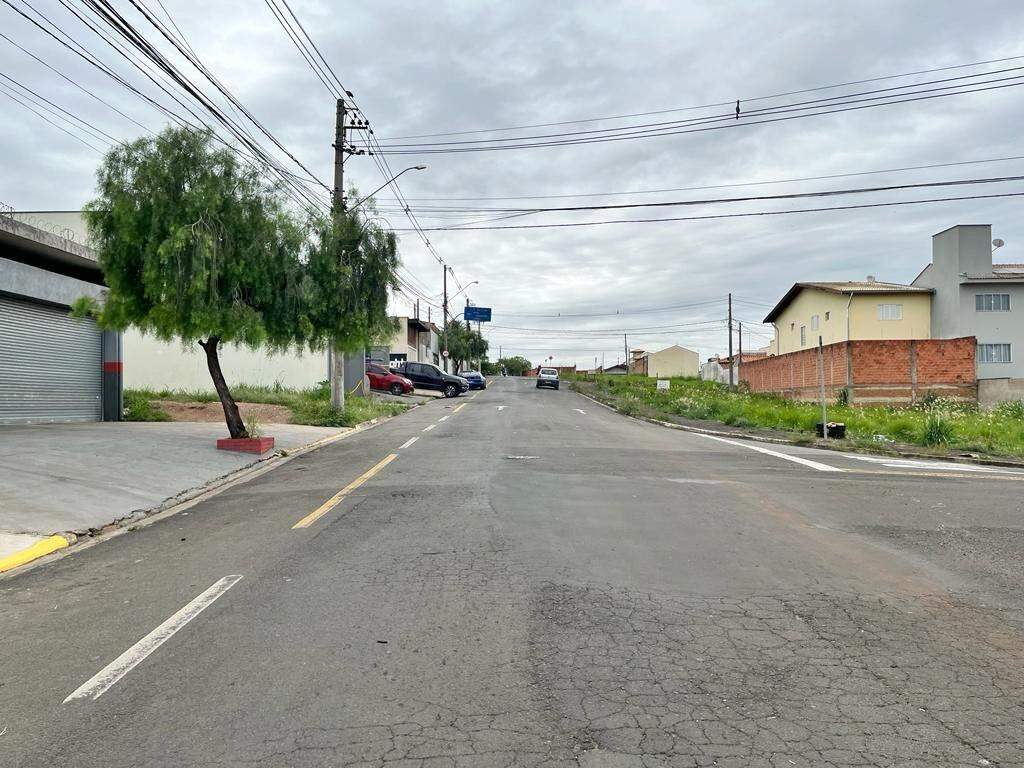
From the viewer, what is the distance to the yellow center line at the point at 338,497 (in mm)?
8563

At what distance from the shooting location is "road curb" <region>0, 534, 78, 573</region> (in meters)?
7.27

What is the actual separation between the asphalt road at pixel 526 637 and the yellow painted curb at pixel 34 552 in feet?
1.52

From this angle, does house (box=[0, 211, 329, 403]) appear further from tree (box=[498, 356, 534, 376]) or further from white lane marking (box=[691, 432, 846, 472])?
tree (box=[498, 356, 534, 376])

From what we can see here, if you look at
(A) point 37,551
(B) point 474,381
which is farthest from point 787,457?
(B) point 474,381

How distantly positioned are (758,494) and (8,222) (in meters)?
16.3

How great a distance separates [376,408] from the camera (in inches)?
1161

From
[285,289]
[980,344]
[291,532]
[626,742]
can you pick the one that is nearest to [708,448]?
[285,289]

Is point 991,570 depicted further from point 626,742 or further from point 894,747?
point 626,742

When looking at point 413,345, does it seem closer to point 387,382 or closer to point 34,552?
point 387,382

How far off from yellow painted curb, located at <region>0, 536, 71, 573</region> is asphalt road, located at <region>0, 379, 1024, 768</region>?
46 centimetres

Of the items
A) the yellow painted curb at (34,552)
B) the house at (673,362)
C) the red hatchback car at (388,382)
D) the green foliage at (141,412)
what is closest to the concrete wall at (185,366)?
the red hatchback car at (388,382)

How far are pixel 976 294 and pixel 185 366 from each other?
130ft

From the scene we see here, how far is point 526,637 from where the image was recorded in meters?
4.75

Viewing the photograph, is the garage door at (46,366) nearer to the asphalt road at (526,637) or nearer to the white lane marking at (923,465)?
the asphalt road at (526,637)
